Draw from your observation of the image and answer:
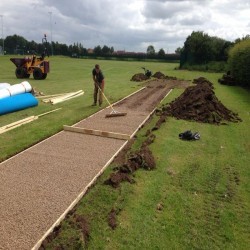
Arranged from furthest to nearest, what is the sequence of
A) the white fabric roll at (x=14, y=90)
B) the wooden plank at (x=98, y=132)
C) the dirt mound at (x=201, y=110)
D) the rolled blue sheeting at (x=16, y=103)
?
the white fabric roll at (x=14, y=90) < the dirt mound at (x=201, y=110) < the rolled blue sheeting at (x=16, y=103) < the wooden plank at (x=98, y=132)

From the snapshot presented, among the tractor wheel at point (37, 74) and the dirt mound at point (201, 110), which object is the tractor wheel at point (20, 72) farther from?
the dirt mound at point (201, 110)

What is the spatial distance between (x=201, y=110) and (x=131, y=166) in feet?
21.6

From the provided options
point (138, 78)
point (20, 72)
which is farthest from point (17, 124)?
point (138, 78)

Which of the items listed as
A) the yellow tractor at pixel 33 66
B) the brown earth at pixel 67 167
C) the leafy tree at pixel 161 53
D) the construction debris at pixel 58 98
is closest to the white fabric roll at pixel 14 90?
the construction debris at pixel 58 98

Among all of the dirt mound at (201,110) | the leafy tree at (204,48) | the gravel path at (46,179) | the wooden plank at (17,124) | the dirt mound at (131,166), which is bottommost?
the wooden plank at (17,124)

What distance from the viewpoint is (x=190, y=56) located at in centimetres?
4653

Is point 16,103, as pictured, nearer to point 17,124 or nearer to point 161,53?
point 17,124

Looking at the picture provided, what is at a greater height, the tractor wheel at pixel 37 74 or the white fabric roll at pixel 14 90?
the white fabric roll at pixel 14 90

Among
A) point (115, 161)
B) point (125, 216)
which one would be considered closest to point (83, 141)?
point (115, 161)

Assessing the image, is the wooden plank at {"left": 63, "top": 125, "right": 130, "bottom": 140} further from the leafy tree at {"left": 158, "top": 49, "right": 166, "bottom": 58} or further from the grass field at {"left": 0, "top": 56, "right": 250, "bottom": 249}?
the leafy tree at {"left": 158, "top": 49, "right": 166, "bottom": 58}

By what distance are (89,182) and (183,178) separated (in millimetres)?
2113

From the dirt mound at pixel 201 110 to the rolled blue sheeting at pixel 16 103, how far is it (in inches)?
229

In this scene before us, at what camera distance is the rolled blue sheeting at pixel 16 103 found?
11.9 metres

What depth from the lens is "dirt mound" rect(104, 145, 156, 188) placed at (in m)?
6.32
